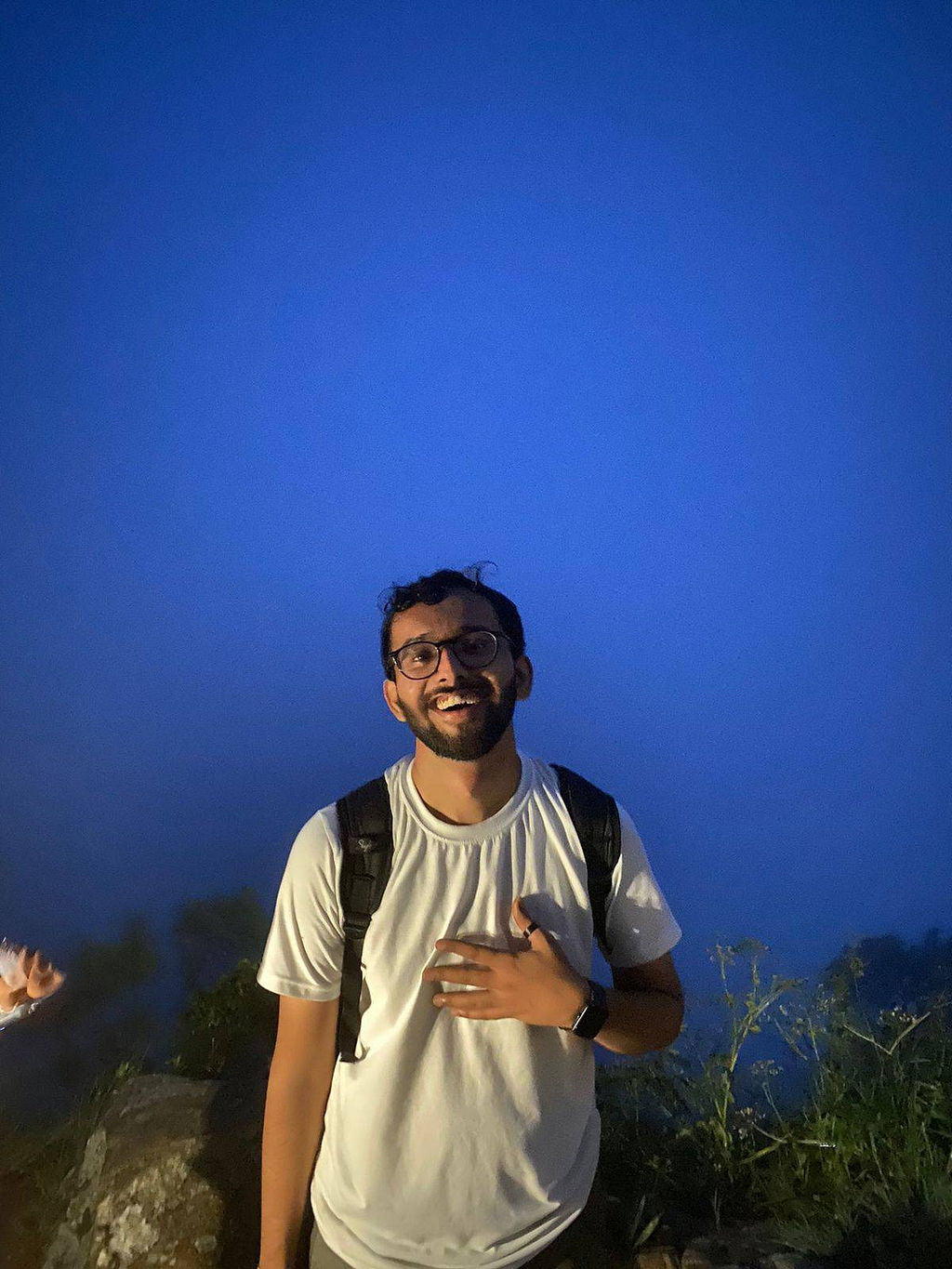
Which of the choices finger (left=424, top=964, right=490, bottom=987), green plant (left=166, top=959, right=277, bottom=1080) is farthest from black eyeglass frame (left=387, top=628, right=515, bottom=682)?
green plant (left=166, top=959, right=277, bottom=1080)

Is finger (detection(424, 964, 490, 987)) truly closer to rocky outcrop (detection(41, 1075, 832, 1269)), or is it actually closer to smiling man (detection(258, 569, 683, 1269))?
smiling man (detection(258, 569, 683, 1269))

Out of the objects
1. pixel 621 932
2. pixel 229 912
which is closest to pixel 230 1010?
pixel 229 912

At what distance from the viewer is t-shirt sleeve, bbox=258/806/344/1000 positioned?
58.1 inches

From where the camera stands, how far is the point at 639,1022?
1.52 meters

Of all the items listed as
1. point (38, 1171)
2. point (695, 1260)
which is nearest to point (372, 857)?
point (695, 1260)

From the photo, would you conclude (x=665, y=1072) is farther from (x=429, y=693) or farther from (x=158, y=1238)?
(x=429, y=693)

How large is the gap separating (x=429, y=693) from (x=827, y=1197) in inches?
98.4

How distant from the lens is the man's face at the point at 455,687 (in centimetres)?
158

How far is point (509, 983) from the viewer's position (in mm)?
1415

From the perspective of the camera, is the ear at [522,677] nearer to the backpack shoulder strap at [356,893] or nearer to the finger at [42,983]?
the backpack shoulder strap at [356,893]

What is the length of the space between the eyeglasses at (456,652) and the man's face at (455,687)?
1cm

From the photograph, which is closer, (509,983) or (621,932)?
(509,983)

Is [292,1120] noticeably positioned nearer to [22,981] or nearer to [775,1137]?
[22,981]

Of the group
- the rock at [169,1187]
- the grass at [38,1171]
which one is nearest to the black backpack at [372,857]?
the rock at [169,1187]
